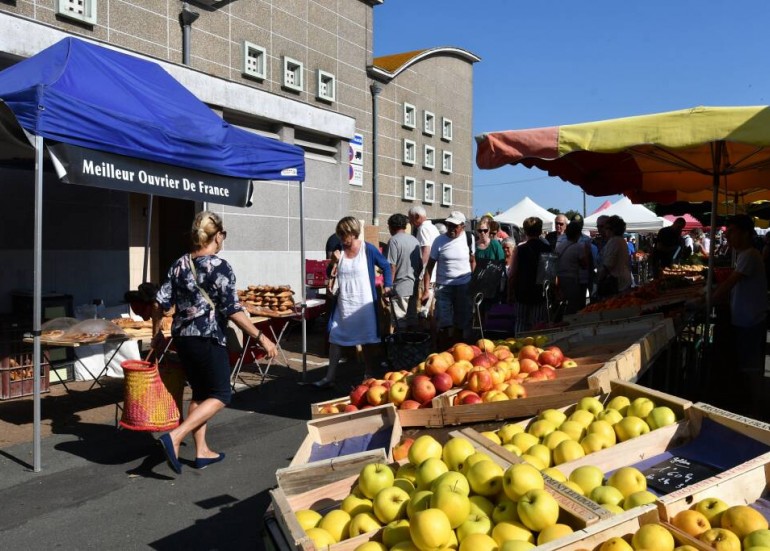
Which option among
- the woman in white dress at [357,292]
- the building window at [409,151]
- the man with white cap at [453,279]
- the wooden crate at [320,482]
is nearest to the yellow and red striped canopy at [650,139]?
the man with white cap at [453,279]

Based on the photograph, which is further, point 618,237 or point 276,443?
point 618,237

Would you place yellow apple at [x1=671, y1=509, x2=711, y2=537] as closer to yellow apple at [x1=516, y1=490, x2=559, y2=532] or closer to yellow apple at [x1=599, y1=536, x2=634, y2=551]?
yellow apple at [x1=599, y1=536, x2=634, y2=551]

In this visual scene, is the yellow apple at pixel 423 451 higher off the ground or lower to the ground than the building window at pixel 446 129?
lower

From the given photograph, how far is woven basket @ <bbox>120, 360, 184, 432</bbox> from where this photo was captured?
4758 mm

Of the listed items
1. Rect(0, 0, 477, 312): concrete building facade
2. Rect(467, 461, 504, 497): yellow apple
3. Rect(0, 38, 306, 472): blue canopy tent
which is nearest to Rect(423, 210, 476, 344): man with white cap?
Rect(0, 38, 306, 472): blue canopy tent

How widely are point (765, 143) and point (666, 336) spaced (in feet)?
5.73

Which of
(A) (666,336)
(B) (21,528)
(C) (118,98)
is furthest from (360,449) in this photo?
(C) (118,98)

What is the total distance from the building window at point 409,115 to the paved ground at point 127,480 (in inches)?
Answer: 672

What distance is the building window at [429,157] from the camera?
952 inches

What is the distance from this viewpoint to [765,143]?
4.15m

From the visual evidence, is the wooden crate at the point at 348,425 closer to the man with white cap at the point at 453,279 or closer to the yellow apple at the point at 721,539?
the yellow apple at the point at 721,539

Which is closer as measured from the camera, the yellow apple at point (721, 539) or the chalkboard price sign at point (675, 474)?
the yellow apple at point (721, 539)

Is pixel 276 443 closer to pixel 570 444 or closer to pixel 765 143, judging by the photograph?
pixel 570 444

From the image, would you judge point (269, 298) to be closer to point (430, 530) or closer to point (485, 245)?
point (485, 245)
